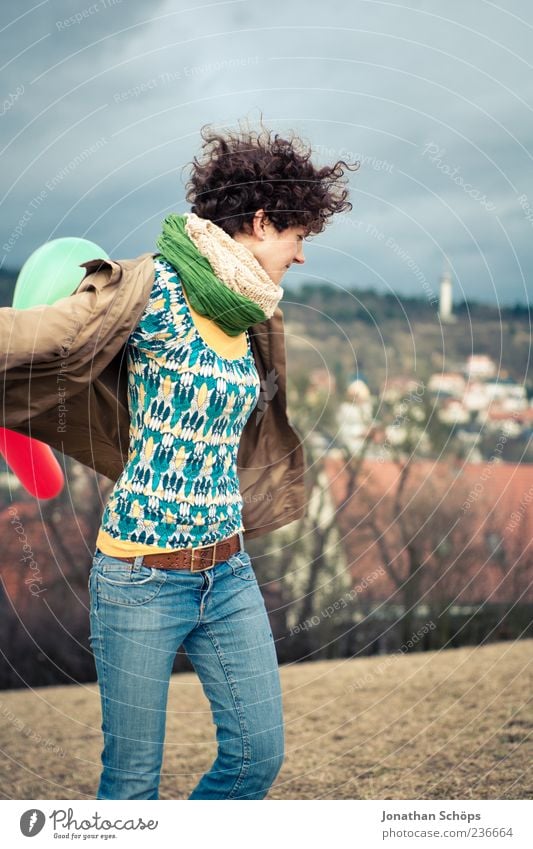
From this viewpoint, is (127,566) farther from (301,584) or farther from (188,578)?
(301,584)

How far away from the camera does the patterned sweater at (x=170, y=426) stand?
7.86 ft

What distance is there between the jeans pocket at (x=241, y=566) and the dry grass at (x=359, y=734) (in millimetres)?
1995

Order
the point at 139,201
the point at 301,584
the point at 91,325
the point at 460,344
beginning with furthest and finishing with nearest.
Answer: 1. the point at 460,344
2. the point at 301,584
3. the point at 139,201
4. the point at 91,325

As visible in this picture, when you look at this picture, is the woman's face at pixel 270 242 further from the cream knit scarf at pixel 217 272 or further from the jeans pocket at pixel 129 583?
the jeans pocket at pixel 129 583

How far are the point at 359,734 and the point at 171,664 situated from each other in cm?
298

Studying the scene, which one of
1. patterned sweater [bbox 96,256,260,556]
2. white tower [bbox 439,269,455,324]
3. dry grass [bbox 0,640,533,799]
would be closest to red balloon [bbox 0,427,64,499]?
patterned sweater [bbox 96,256,260,556]

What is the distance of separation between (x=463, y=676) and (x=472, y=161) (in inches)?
155

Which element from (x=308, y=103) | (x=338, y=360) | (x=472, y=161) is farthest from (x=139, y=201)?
(x=338, y=360)

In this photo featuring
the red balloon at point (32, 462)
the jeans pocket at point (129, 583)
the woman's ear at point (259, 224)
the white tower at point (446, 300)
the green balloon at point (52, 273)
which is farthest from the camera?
the white tower at point (446, 300)

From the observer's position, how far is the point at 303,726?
535 cm

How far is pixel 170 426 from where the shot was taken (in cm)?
242

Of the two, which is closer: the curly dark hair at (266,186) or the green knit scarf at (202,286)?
the green knit scarf at (202,286)

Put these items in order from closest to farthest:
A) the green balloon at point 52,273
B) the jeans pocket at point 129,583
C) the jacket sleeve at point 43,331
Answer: the jacket sleeve at point 43,331
the jeans pocket at point 129,583
the green balloon at point 52,273

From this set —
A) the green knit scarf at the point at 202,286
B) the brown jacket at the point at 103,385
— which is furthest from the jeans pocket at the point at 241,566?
the green knit scarf at the point at 202,286
